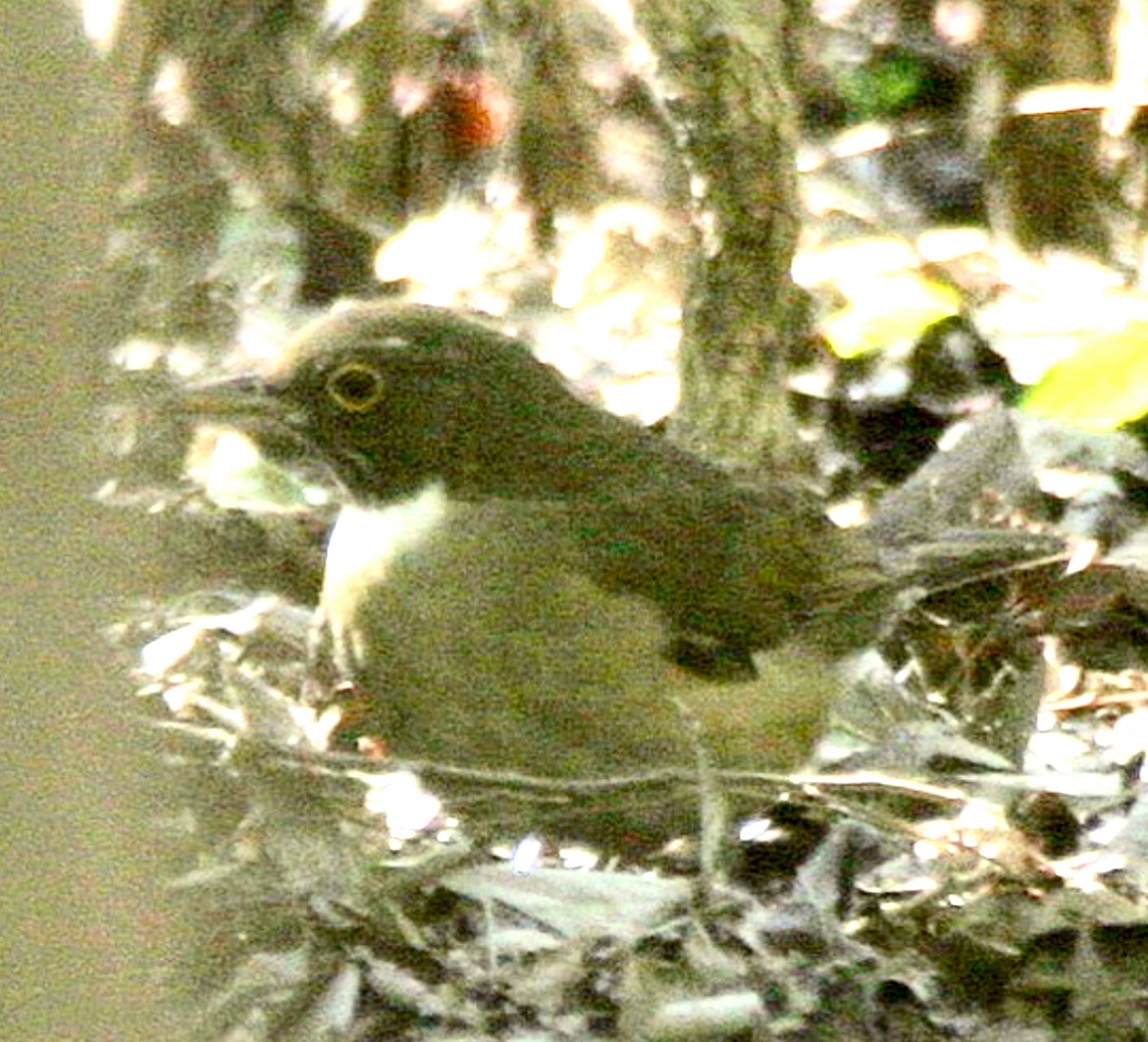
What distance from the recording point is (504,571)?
4.27m

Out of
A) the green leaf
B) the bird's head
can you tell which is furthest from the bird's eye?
the green leaf

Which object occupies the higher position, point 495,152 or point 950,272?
point 495,152

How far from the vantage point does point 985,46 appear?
289 inches

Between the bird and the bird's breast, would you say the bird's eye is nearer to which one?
the bird

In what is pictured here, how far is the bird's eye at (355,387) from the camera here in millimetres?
4281

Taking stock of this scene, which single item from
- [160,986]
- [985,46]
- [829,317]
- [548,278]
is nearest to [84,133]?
[160,986]

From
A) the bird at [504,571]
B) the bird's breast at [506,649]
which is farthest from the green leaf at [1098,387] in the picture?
the bird's breast at [506,649]

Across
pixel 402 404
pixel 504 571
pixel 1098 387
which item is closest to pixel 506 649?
pixel 504 571

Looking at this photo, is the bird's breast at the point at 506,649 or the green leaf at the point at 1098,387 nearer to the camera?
the bird's breast at the point at 506,649

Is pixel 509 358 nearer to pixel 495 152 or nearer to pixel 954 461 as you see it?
pixel 954 461

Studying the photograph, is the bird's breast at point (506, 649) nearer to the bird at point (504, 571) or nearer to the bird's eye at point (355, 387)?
the bird at point (504, 571)

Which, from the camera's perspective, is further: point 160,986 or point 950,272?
point 950,272

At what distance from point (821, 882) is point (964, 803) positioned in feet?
1.30

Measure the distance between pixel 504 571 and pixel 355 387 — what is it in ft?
1.33
